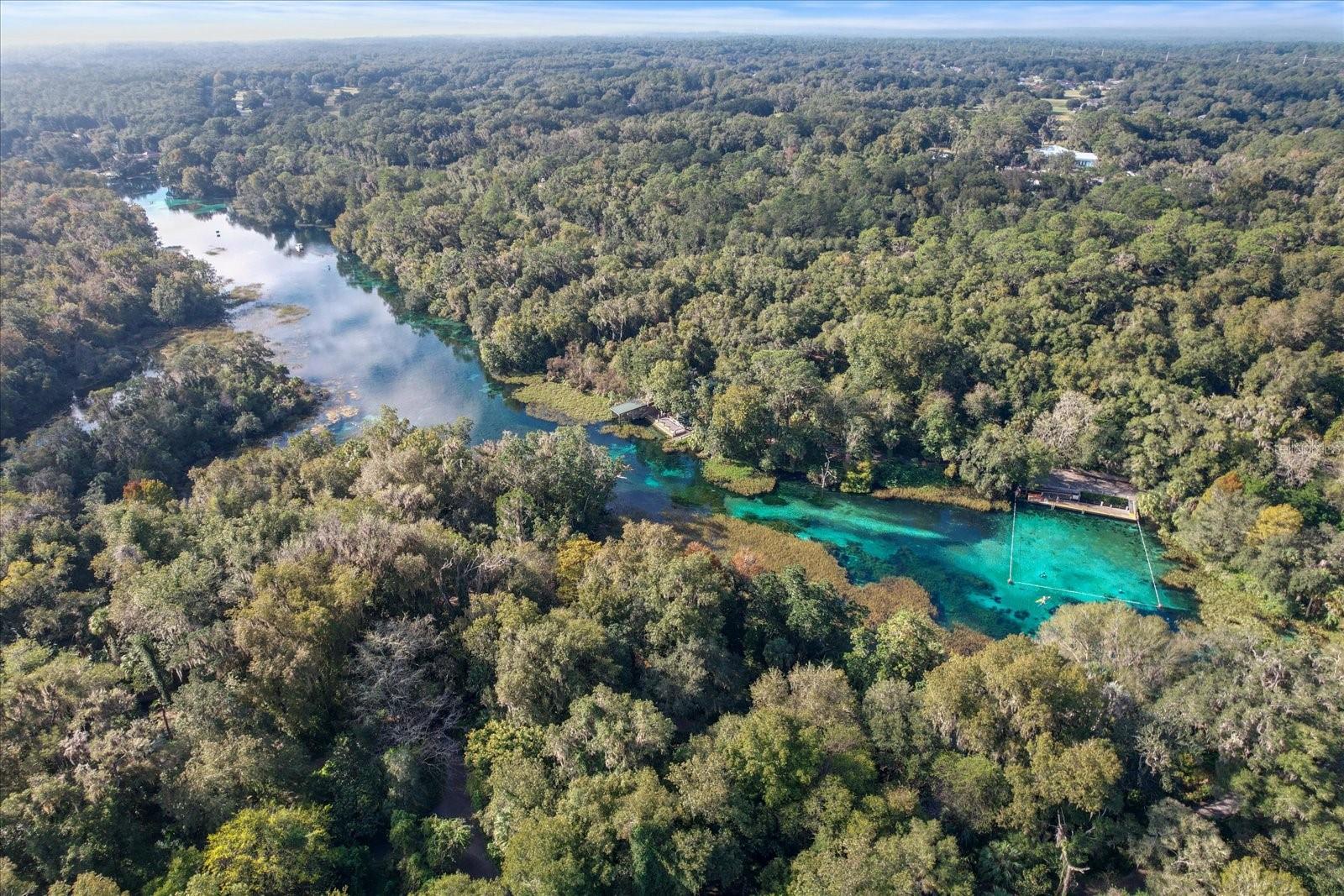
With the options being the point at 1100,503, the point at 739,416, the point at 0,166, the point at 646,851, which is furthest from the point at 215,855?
the point at 0,166

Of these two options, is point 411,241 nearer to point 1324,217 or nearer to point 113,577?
point 113,577

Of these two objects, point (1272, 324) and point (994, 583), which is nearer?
point (994, 583)

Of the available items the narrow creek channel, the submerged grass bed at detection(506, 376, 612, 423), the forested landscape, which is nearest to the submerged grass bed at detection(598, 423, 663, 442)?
the narrow creek channel

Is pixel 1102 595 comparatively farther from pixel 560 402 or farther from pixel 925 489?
pixel 560 402

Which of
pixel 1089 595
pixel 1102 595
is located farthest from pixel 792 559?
pixel 1102 595

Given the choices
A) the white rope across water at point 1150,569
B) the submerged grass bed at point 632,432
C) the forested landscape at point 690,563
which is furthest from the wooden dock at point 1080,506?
the submerged grass bed at point 632,432

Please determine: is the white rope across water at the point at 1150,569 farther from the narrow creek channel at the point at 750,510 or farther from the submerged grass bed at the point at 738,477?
the submerged grass bed at the point at 738,477
